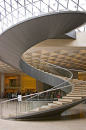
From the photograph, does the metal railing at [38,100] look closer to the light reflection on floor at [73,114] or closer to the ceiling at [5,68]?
the light reflection on floor at [73,114]

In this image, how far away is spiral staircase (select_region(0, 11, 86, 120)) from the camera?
27.5 feet

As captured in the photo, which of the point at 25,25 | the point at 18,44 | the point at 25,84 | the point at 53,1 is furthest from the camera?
the point at 25,84

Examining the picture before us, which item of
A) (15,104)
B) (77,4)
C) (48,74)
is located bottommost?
(15,104)

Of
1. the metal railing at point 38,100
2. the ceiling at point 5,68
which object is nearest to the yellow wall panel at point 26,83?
the ceiling at point 5,68

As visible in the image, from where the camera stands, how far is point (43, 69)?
17.7 meters

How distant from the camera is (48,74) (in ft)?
54.7

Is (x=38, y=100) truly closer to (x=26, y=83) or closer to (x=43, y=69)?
(x=43, y=69)

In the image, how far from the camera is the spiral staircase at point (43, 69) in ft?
27.5

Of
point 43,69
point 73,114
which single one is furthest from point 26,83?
point 73,114

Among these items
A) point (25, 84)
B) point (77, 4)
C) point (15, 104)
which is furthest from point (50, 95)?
point (25, 84)

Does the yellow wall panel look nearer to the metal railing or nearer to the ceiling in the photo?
the ceiling

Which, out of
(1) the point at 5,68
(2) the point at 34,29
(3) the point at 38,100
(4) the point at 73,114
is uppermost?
(2) the point at 34,29

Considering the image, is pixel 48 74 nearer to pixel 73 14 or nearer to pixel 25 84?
pixel 73 14

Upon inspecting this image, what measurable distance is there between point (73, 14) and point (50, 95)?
6.36 metres
